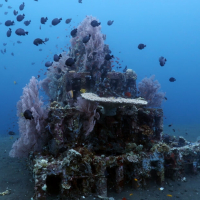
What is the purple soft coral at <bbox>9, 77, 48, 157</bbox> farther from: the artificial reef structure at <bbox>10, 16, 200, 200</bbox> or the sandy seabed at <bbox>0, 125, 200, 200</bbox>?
the sandy seabed at <bbox>0, 125, 200, 200</bbox>

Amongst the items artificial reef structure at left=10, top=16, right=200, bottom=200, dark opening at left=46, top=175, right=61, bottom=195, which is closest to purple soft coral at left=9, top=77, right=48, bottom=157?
artificial reef structure at left=10, top=16, right=200, bottom=200

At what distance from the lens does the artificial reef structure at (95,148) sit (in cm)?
532

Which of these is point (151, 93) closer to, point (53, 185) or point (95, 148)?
point (95, 148)

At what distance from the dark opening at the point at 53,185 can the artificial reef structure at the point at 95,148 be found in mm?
32

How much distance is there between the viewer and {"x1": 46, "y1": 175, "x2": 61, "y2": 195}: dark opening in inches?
222

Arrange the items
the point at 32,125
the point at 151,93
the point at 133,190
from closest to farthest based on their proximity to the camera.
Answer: the point at 133,190
the point at 32,125
the point at 151,93

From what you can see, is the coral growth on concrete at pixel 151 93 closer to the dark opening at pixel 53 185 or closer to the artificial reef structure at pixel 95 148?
the artificial reef structure at pixel 95 148

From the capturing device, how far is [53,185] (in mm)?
5945

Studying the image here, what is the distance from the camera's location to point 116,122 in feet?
23.7

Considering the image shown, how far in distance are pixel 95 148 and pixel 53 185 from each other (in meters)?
1.94

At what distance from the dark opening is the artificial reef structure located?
0.11 ft

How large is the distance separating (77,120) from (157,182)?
3.75 metres

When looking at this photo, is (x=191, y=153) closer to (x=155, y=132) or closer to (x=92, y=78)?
(x=155, y=132)

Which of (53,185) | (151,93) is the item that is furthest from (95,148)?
(151,93)
